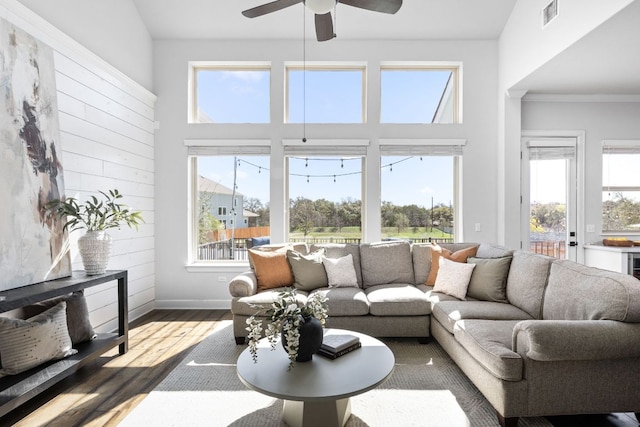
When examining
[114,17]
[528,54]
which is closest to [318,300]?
[528,54]

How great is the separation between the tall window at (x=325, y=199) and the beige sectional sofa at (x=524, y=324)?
126 cm

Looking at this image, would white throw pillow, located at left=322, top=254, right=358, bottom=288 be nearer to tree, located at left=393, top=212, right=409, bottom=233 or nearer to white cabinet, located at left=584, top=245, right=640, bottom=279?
tree, located at left=393, top=212, right=409, bottom=233

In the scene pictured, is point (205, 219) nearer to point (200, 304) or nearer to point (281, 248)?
point (200, 304)

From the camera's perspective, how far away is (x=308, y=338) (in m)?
2.03

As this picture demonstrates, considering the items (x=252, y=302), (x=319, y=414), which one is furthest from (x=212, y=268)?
(x=319, y=414)

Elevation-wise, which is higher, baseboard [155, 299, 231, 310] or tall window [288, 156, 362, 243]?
tall window [288, 156, 362, 243]

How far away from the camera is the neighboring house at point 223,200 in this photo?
4.84 m

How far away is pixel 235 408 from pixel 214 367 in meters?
0.67

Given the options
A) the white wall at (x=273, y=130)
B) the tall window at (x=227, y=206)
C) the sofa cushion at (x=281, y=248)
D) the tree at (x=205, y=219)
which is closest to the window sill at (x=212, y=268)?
the white wall at (x=273, y=130)

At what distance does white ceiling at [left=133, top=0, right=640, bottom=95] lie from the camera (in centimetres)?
407

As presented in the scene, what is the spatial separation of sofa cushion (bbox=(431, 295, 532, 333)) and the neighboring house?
9.21ft

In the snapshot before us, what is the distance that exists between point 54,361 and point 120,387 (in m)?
0.49

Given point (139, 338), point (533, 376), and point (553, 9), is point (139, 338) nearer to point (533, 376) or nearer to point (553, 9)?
point (533, 376)

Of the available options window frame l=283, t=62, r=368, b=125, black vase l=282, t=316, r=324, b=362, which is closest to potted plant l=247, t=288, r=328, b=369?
black vase l=282, t=316, r=324, b=362
